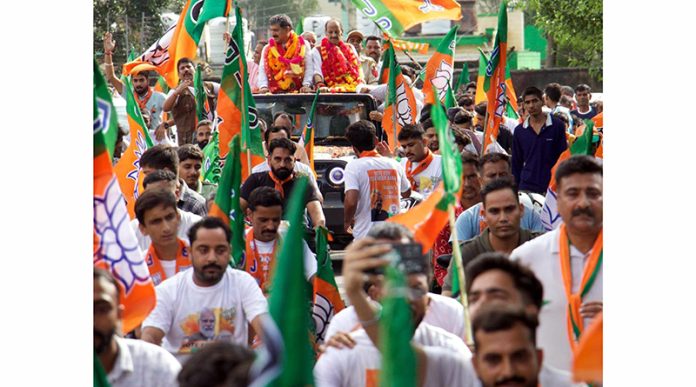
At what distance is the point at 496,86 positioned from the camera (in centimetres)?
1080

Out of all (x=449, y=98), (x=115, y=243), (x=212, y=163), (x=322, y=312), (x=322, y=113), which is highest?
(x=449, y=98)

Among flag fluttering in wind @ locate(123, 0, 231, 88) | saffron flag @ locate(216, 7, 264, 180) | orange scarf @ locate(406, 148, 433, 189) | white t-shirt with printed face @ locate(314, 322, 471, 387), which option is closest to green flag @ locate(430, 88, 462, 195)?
white t-shirt with printed face @ locate(314, 322, 471, 387)

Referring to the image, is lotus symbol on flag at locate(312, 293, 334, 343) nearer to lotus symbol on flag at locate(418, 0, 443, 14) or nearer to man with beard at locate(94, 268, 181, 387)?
man with beard at locate(94, 268, 181, 387)

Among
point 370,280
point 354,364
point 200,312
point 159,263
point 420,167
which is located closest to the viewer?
point 354,364

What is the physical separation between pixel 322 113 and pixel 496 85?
114 inches

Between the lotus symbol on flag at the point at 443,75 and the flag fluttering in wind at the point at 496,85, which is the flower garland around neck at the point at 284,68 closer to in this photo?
the lotus symbol on flag at the point at 443,75

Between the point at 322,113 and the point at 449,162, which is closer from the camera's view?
the point at 449,162

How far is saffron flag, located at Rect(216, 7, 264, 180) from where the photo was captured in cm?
914

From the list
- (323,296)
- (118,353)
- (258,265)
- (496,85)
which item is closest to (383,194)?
(323,296)

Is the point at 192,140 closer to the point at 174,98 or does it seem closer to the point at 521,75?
the point at 174,98

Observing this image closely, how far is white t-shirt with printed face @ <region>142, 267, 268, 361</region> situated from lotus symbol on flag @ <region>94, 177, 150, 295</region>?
0.67 metres

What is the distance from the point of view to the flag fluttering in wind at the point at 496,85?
1055 cm

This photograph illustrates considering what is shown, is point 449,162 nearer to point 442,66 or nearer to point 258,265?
point 258,265

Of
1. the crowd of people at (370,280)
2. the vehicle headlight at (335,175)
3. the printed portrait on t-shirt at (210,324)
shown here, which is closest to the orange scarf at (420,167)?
the crowd of people at (370,280)
